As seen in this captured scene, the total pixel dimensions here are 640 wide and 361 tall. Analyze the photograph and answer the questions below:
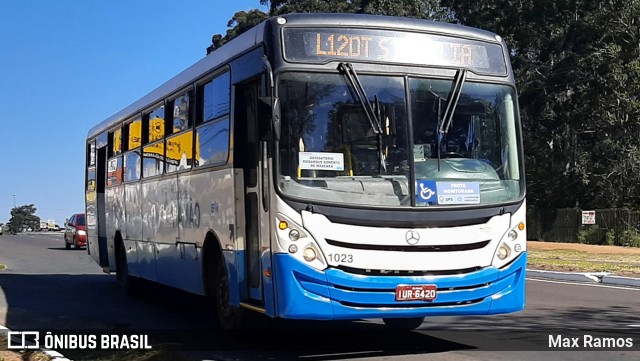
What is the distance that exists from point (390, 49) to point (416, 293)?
243 centimetres

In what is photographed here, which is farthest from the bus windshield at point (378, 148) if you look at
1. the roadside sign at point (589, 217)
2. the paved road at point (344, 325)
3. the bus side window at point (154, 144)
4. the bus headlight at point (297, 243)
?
the roadside sign at point (589, 217)

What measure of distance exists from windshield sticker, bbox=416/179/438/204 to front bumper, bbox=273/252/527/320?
0.73 metres

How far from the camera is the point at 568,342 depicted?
31.9ft

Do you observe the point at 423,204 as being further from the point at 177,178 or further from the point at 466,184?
the point at 177,178

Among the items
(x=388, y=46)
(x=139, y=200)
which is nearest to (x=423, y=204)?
(x=388, y=46)

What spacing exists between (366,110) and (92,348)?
4450mm

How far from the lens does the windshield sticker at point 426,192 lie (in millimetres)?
8125

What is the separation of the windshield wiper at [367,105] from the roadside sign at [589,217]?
1390 inches

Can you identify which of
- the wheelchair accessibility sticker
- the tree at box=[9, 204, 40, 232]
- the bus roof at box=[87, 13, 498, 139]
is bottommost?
the wheelchair accessibility sticker

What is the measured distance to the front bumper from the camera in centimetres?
786

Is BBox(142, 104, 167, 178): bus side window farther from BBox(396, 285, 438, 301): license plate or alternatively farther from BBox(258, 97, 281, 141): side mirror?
BBox(396, 285, 438, 301): license plate

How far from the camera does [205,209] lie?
406 inches

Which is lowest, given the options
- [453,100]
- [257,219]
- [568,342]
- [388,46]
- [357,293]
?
[568,342]

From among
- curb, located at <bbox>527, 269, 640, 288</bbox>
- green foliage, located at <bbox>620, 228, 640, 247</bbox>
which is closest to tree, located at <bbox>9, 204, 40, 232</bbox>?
green foliage, located at <bbox>620, 228, 640, 247</bbox>
